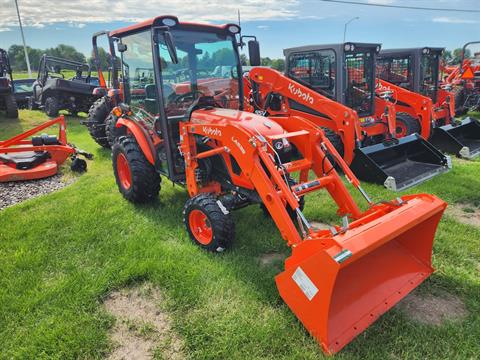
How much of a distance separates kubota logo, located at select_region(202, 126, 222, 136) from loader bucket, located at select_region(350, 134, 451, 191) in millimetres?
2977

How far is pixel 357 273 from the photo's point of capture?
9.88 feet

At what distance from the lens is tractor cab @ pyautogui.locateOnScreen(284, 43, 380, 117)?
715 centimetres

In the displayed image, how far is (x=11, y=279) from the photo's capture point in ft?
11.2

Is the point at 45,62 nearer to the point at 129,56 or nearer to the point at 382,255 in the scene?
the point at 129,56

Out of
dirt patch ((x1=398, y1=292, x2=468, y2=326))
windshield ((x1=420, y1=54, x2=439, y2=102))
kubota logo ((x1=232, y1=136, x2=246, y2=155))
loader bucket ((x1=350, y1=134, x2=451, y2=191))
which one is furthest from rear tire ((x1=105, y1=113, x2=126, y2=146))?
windshield ((x1=420, y1=54, x2=439, y2=102))

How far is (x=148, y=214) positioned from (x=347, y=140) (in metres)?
3.71

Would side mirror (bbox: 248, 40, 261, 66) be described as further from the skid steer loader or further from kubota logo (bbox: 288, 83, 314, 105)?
kubota logo (bbox: 288, 83, 314, 105)

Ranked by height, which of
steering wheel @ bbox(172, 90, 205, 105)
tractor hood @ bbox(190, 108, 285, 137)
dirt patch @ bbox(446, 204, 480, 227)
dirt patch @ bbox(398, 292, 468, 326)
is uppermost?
steering wheel @ bbox(172, 90, 205, 105)

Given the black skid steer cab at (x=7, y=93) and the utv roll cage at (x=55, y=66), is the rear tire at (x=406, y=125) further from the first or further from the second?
the black skid steer cab at (x=7, y=93)

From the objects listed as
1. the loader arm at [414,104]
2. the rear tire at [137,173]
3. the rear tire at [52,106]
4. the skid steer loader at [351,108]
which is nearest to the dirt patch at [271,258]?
the rear tire at [137,173]

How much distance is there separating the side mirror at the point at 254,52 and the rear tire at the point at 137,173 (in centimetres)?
187

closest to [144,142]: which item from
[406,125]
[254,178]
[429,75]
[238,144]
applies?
[238,144]

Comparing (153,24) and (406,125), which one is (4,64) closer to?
(153,24)

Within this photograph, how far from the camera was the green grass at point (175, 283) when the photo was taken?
8.61 ft
